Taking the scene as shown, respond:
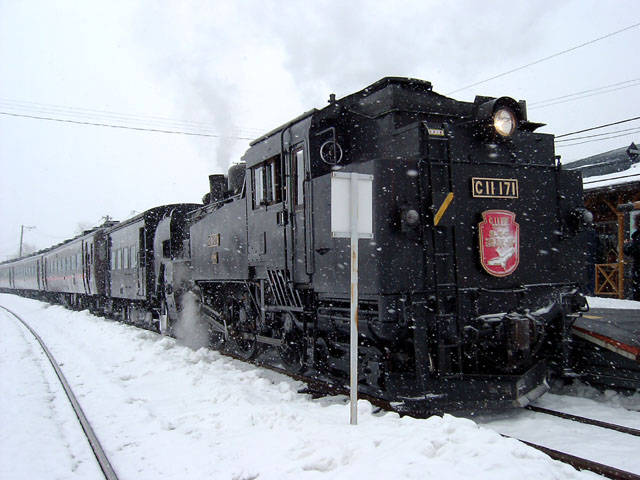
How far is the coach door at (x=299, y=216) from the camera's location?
6340mm

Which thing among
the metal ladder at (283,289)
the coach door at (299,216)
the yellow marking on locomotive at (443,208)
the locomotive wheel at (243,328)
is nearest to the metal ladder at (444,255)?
the yellow marking on locomotive at (443,208)

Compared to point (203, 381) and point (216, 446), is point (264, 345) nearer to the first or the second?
point (203, 381)

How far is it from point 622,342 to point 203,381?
213 inches

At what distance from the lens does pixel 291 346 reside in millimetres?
7539

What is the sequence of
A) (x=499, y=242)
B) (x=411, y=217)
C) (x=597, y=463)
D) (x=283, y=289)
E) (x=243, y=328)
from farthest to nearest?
(x=243, y=328) → (x=283, y=289) → (x=499, y=242) → (x=411, y=217) → (x=597, y=463)

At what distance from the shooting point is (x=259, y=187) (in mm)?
7699

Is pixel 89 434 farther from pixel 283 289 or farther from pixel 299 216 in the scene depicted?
pixel 299 216

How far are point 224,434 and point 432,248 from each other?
9.17ft

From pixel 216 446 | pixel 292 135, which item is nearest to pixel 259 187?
pixel 292 135

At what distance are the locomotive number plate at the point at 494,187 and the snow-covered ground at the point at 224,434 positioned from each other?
2497mm

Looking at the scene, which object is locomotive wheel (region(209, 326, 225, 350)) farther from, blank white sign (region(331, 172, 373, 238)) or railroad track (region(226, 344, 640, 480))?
blank white sign (region(331, 172, 373, 238))

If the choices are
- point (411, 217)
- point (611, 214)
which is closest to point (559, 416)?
point (411, 217)

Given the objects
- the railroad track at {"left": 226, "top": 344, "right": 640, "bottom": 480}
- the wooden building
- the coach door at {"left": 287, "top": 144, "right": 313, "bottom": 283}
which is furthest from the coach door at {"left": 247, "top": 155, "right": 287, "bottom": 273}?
the wooden building

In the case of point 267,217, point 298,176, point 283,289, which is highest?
point 298,176
